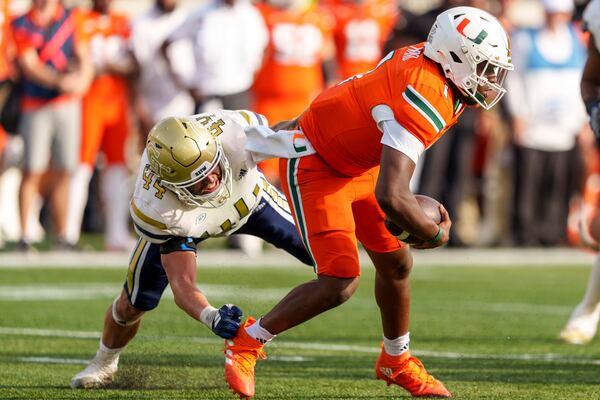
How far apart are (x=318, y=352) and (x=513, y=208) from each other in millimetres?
7378

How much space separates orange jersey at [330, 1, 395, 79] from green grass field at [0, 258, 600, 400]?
2.67m

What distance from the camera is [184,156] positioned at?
17.4ft

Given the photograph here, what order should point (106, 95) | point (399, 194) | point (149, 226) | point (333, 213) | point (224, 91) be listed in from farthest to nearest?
point (106, 95)
point (224, 91)
point (149, 226)
point (333, 213)
point (399, 194)

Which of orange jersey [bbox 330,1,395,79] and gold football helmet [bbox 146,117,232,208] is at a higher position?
gold football helmet [bbox 146,117,232,208]

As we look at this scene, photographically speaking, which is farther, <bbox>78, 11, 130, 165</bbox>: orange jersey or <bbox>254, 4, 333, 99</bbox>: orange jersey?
<bbox>254, 4, 333, 99</bbox>: orange jersey

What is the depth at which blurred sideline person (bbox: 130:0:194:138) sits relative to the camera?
12.5 metres

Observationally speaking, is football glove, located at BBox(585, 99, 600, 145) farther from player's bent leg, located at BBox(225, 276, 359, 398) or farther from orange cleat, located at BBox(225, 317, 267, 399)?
orange cleat, located at BBox(225, 317, 267, 399)

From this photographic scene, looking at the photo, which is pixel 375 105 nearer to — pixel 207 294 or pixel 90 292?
pixel 207 294

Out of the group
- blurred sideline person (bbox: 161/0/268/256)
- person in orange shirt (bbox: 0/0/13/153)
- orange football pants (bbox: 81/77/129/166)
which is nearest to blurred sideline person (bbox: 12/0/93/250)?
person in orange shirt (bbox: 0/0/13/153)

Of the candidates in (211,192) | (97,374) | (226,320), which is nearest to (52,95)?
(97,374)

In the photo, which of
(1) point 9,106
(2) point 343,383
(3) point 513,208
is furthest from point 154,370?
(3) point 513,208

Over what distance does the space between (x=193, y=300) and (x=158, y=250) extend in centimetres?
45

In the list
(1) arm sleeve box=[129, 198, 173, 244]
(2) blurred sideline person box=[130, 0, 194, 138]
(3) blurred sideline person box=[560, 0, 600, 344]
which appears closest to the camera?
(1) arm sleeve box=[129, 198, 173, 244]

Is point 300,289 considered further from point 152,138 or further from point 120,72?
point 120,72
